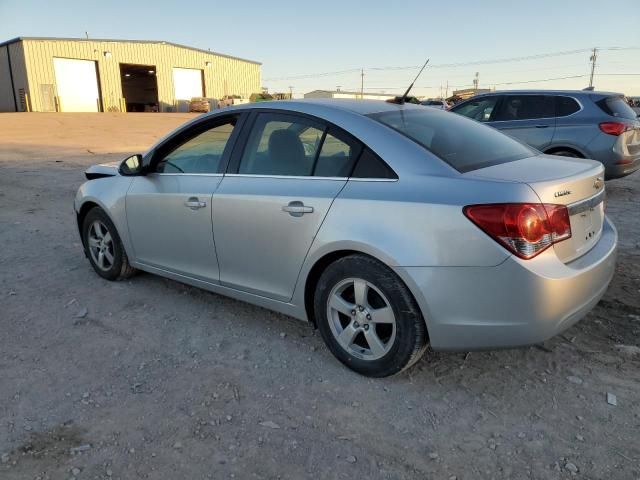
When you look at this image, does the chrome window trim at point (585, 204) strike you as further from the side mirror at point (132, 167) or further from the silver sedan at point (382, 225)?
the side mirror at point (132, 167)

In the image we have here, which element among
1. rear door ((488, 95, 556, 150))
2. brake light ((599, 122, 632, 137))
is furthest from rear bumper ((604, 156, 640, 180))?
rear door ((488, 95, 556, 150))

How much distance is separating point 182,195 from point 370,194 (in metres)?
1.63

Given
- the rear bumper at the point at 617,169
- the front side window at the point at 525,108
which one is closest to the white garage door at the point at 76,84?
the front side window at the point at 525,108

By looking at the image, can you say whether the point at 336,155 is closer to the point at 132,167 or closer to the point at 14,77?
the point at 132,167

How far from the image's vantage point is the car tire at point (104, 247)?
4602 millimetres

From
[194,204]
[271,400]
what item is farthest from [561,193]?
[194,204]

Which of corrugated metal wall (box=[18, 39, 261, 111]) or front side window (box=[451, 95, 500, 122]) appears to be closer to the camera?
front side window (box=[451, 95, 500, 122])

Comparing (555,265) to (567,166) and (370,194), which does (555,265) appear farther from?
(370,194)

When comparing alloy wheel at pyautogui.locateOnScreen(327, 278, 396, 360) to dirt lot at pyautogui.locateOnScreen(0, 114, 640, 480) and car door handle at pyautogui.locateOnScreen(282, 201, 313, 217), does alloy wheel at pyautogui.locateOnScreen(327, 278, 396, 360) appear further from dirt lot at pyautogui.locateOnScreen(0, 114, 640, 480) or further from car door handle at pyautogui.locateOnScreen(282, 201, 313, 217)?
car door handle at pyautogui.locateOnScreen(282, 201, 313, 217)

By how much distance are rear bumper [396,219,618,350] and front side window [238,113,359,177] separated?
0.81 m

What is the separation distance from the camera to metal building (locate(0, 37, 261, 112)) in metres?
40.3

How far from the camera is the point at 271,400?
2.90 meters

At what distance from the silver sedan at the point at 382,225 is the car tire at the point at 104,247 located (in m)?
0.63

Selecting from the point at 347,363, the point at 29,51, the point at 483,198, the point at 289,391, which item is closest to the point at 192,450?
the point at 289,391
